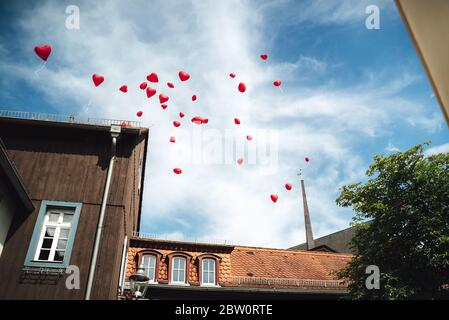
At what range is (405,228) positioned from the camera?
14.4m

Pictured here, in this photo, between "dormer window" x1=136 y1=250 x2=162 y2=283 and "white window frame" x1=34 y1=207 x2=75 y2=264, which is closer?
"white window frame" x1=34 y1=207 x2=75 y2=264

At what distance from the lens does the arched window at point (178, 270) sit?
56.3 feet

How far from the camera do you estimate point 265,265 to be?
20.5 m

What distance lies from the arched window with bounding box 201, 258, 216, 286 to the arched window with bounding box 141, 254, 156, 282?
268 centimetres

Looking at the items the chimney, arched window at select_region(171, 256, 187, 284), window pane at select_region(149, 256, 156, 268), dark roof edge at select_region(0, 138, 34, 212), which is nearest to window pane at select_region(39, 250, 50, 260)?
dark roof edge at select_region(0, 138, 34, 212)

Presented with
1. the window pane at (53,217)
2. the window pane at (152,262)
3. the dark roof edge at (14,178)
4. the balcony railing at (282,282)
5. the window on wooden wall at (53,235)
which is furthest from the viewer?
the balcony railing at (282,282)

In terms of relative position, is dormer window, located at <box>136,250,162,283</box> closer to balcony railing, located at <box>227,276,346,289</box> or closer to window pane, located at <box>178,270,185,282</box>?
window pane, located at <box>178,270,185,282</box>

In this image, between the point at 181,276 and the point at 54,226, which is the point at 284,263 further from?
the point at 54,226

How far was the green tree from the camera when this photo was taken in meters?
13.3

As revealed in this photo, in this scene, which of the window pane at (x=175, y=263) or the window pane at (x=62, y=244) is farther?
the window pane at (x=175, y=263)

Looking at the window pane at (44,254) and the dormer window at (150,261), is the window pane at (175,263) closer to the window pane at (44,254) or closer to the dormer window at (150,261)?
the dormer window at (150,261)

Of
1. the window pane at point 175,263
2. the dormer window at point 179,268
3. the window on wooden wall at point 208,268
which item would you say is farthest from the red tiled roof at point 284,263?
the window pane at point 175,263

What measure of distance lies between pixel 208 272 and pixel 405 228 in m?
10.3

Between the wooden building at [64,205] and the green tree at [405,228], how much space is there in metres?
11.5
